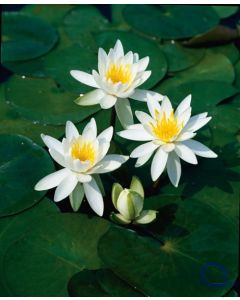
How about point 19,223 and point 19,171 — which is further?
point 19,171

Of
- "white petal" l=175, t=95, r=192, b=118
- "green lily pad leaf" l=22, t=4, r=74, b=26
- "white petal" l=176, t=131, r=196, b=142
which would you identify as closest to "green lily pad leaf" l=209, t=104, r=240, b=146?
"white petal" l=175, t=95, r=192, b=118

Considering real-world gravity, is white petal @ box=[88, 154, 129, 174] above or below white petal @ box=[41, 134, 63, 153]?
below

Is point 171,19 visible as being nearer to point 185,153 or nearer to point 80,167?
point 185,153

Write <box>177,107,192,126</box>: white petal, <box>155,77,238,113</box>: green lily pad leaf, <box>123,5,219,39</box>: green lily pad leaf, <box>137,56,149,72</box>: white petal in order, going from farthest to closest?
<box>123,5,219,39</box>: green lily pad leaf < <box>155,77,238,113</box>: green lily pad leaf < <box>137,56,149,72</box>: white petal < <box>177,107,192,126</box>: white petal

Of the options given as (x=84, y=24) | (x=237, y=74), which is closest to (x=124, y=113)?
(x=237, y=74)

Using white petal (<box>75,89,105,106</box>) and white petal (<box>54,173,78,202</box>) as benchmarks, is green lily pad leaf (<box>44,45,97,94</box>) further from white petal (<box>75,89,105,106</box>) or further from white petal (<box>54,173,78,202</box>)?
white petal (<box>54,173,78,202</box>)
